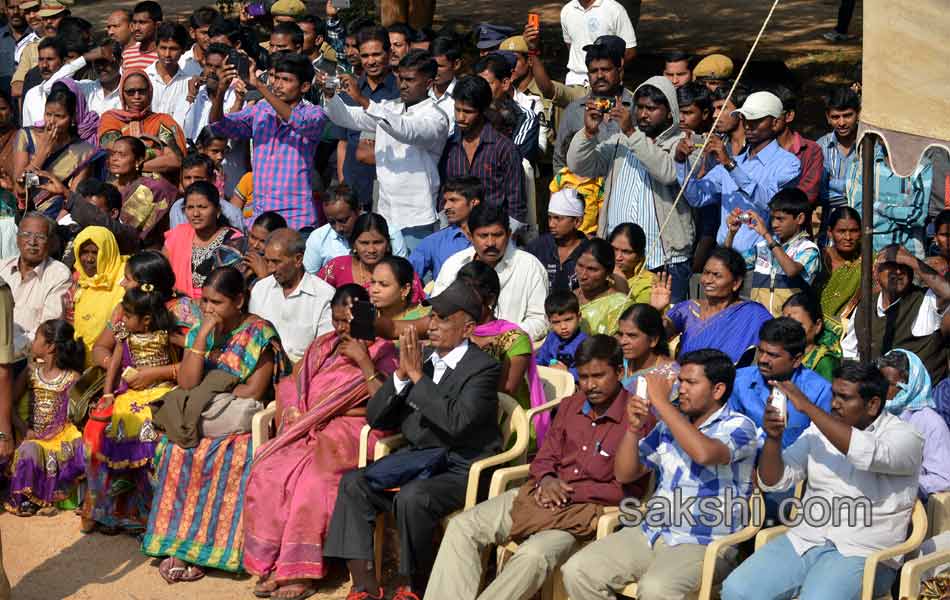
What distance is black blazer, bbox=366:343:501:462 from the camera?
6.99m

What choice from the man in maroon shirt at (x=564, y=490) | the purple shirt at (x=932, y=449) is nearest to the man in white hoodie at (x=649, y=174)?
the man in maroon shirt at (x=564, y=490)

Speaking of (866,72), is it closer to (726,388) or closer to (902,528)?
(726,388)

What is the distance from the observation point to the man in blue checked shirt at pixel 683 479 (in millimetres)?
6176

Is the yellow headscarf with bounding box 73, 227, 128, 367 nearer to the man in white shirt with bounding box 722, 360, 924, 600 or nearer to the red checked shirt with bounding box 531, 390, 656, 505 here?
the red checked shirt with bounding box 531, 390, 656, 505

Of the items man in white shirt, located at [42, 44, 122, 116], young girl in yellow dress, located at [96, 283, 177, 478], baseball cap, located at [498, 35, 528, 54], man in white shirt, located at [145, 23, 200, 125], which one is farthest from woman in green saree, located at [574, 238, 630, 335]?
man in white shirt, located at [42, 44, 122, 116]

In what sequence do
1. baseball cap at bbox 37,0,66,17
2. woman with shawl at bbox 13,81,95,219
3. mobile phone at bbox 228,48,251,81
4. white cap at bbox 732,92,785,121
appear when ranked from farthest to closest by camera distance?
baseball cap at bbox 37,0,66,17, woman with shawl at bbox 13,81,95,219, mobile phone at bbox 228,48,251,81, white cap at bbox 732,92,785,121

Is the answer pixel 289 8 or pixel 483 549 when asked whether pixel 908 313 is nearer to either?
pixel 483 549

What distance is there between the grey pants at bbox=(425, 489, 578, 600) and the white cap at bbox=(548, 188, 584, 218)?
8.14ft

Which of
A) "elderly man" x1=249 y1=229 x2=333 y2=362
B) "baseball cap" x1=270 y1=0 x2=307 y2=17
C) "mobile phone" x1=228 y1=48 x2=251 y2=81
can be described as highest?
"mobile phone" x1=228 y1=48 x2=251 y2=81

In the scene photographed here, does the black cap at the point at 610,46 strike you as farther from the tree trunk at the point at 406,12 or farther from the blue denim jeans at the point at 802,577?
the blue denim jeans at the point at 802,577

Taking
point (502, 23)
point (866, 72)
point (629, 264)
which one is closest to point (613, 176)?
point (629, 264)

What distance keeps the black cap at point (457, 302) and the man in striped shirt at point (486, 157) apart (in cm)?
224

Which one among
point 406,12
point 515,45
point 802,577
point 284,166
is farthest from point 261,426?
point 406,12

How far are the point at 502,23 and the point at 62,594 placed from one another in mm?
9579
